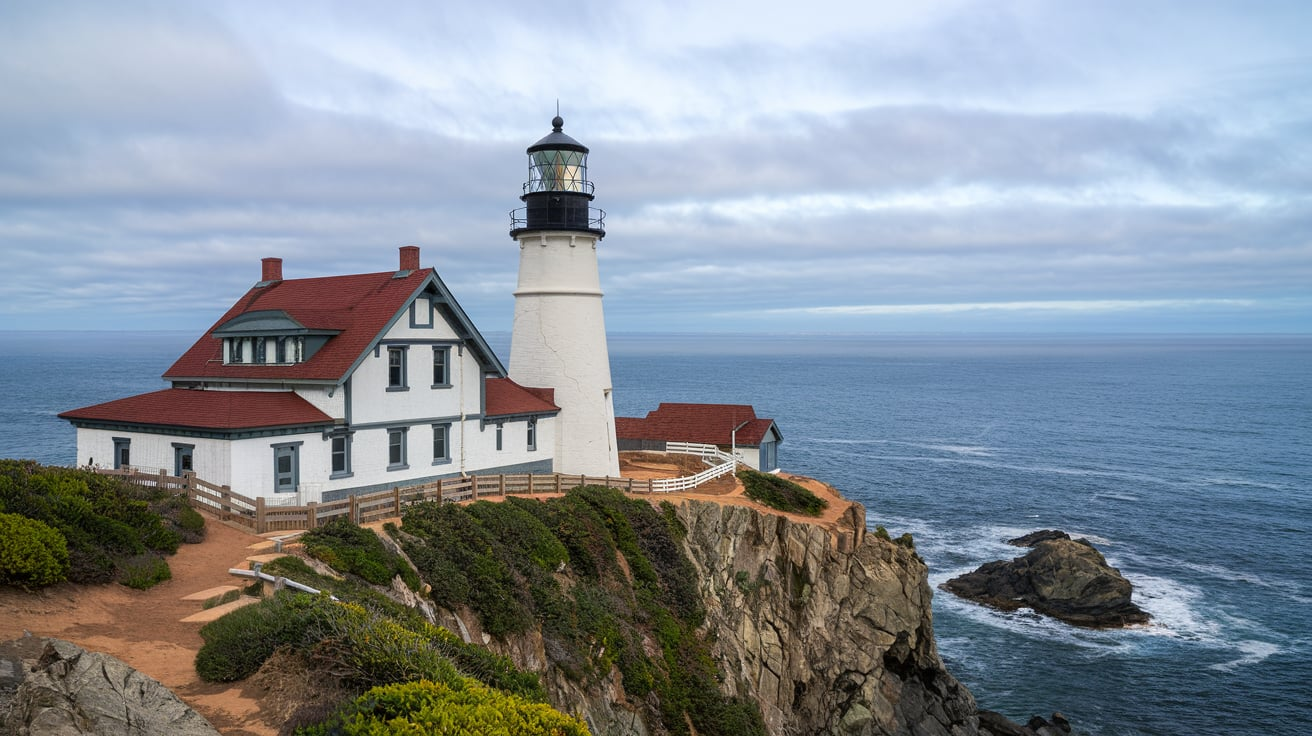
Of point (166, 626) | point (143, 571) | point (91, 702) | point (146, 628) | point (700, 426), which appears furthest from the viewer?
point (700, 426)

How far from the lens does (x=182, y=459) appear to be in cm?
2488

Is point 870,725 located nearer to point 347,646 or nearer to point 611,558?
point 611,558

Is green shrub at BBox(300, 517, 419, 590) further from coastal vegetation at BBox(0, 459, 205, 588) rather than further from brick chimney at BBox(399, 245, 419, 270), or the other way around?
brick chimney at BBox(399, 245, 419, 270)

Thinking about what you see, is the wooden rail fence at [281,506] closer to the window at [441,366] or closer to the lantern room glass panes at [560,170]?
the window at [441,366]

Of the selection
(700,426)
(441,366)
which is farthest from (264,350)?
(700,426)

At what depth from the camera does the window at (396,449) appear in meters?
29.1

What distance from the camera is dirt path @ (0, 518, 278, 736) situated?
35.7ft

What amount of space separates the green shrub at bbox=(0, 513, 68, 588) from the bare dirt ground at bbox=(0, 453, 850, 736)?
9.7 inches

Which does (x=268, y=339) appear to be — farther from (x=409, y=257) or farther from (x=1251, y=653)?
(x=1251, y=653)

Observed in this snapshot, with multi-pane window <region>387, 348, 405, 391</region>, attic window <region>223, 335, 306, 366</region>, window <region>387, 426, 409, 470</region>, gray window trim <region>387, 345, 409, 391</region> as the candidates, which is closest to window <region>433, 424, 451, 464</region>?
window <region>387, 426, 409, 470</region>

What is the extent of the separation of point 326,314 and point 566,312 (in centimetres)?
1002

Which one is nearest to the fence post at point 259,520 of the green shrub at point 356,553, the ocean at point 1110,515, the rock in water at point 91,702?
the green shrub at point 356,553

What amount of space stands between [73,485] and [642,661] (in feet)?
48.3

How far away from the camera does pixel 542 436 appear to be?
117 ft
